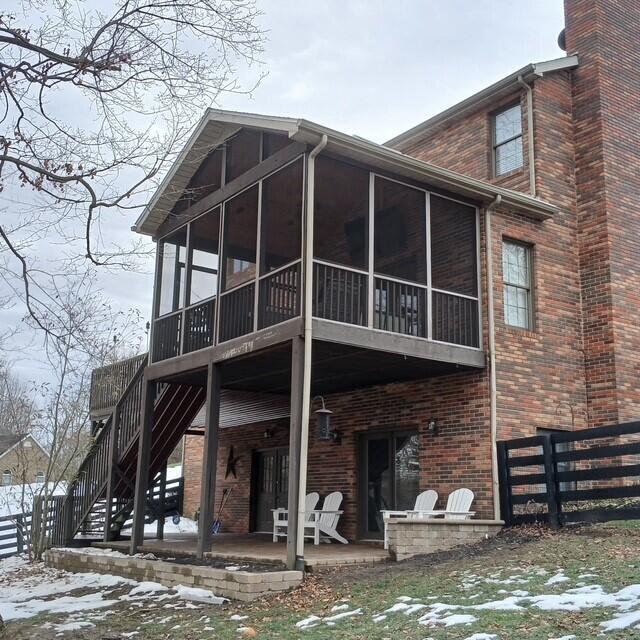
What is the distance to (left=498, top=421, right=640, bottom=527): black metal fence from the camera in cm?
984

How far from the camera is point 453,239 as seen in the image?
13031 millimetres

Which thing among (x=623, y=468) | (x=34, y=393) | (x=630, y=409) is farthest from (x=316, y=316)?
(x=34, y=393)

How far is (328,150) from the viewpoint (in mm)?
10555

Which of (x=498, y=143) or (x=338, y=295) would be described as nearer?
(x=338, y=295)

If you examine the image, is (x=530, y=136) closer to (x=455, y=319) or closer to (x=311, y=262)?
(x=455, y=319)

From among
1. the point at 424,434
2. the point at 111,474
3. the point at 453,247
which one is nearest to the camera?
the point at 424,434

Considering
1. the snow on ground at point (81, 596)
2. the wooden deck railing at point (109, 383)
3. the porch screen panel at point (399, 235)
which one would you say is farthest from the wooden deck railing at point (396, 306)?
the wooden deck railing at point (109, 383)

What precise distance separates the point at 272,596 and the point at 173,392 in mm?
6204

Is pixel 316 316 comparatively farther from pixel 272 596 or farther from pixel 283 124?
pixel 272 596

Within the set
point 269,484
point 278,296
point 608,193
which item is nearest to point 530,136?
point 608,193

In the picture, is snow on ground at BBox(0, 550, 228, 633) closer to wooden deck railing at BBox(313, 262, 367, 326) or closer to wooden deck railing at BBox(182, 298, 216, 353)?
wooden deck railing at BBox(182, 298, 216, 353)

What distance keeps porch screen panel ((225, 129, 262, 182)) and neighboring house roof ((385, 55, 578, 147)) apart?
4786 millimetres

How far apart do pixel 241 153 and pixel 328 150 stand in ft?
9.43

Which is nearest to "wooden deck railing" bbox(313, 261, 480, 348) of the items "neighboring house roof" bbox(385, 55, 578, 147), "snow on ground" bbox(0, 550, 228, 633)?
"snow on ground" bbox(0, 550, 228, 633)
